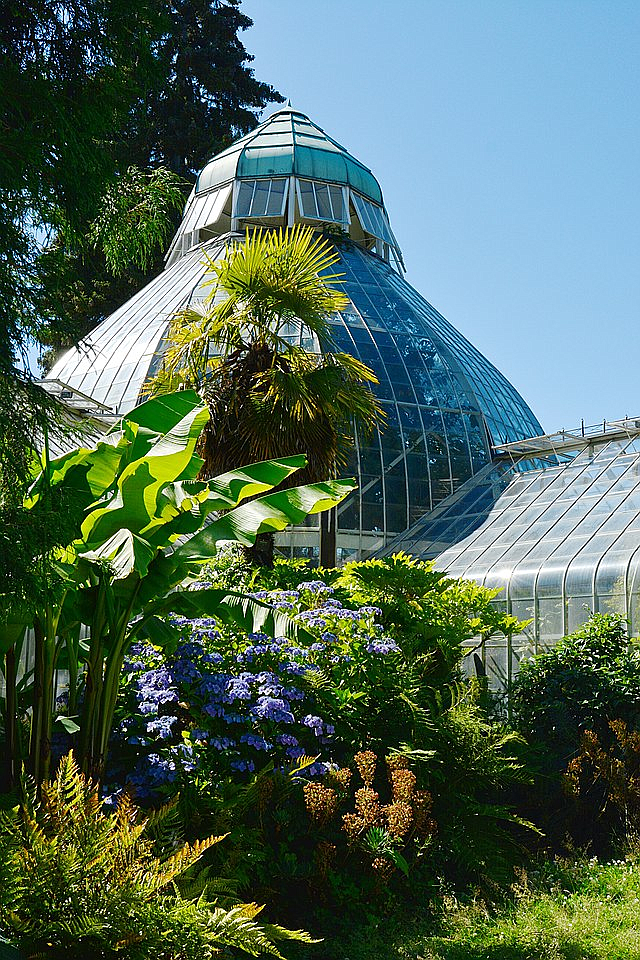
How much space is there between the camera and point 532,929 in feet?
23.4

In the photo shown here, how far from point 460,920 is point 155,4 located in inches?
287

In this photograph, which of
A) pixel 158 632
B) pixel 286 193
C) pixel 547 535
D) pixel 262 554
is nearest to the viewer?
pixel 158 632

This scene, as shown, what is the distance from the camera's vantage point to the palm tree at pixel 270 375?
459 inches

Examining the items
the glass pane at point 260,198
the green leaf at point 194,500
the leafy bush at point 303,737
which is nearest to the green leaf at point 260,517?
the green leaf at point 194,500

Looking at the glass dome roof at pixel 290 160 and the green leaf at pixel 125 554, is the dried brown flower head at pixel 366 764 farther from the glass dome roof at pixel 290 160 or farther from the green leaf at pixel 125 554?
the glass dome roof at pixel 290 160

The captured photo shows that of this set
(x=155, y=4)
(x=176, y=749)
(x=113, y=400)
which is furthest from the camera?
(x=113, y=400)

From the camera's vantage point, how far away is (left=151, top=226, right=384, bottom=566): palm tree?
11648 mm

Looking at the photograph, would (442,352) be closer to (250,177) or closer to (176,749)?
(250,177)

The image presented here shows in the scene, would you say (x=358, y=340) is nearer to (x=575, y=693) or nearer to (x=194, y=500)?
(x=575, y=693)

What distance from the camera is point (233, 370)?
12250 millimetres

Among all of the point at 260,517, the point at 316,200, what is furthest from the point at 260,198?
the point at 260,517

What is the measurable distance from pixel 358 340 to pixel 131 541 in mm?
16028

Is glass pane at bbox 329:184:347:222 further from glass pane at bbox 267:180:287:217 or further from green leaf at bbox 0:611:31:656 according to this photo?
green leaf at bbox 0:611:31:656

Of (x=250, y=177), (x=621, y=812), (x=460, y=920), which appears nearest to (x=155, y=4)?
(x=460, y=920)
